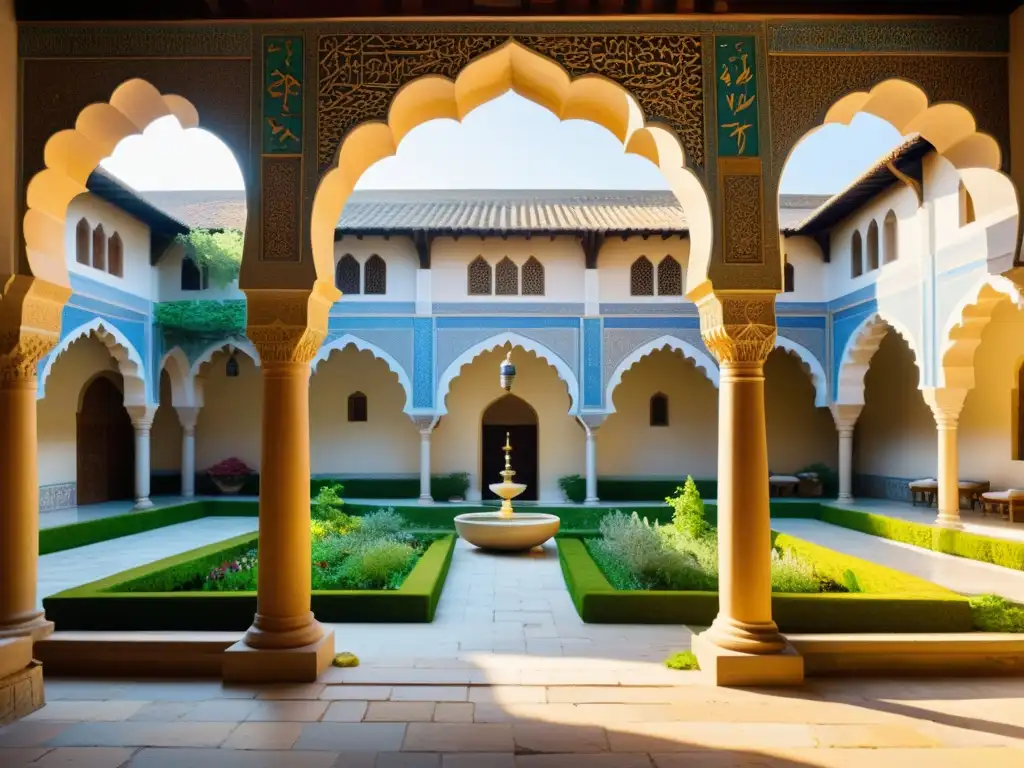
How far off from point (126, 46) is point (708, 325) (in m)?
4.93

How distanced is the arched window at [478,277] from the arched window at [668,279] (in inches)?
170

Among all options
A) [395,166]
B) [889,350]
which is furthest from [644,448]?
[395,166]

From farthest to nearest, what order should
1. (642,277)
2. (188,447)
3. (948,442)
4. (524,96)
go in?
1. (188,447)
2. (642,277)
3. (948,442)
4. (524,96)

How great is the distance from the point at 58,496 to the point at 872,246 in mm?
18921

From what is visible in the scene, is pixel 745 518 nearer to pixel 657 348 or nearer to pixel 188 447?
pixel 657 348

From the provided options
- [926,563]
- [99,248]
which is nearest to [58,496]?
[99,248]

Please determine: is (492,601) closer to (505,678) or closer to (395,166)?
(505,678)

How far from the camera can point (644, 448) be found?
69.2 feet

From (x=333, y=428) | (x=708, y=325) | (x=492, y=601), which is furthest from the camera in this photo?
(x=333, y=428)

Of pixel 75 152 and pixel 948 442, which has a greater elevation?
pixel 75 152

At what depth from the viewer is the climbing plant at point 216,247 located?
57.7 ft

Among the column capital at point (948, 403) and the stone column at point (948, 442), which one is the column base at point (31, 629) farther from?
the column capital at point (948, 403)

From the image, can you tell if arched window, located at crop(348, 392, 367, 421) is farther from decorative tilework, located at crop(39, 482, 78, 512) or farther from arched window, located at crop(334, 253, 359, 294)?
decorative tilework, located at crop(39, 482, 78, 512)

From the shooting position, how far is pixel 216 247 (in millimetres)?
17625
